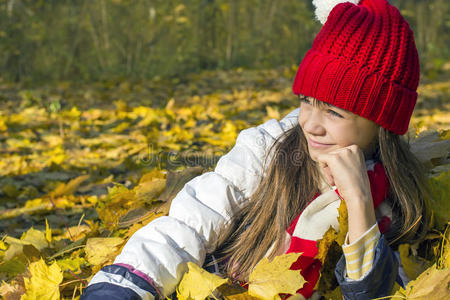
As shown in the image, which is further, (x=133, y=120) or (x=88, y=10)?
(x=88, y=10)

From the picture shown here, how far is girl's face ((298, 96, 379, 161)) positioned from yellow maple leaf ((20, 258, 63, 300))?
2.46 ft

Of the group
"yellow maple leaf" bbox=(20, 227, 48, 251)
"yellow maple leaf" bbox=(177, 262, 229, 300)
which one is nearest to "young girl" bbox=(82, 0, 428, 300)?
Result: "yellow maple leaf" bbox=(177, 262, 229, 300)

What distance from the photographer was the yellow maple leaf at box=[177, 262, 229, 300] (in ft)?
3.70

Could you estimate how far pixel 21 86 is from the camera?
543cm

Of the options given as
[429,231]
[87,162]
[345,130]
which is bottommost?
[87,162]

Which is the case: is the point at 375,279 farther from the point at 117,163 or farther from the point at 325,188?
the point at 117,163

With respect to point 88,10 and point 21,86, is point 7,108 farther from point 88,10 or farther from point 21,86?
point 88,10

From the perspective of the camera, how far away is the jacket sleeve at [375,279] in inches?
48.1

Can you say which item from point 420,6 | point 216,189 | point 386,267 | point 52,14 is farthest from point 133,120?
point 420,6

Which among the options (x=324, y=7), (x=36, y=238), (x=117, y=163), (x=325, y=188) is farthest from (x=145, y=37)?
(x=325, y=188)

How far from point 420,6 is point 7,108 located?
20.8ft

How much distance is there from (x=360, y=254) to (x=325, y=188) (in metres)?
0.29

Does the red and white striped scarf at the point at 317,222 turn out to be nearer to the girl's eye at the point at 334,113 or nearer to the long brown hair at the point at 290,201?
the long brown hair at the point at 290,201

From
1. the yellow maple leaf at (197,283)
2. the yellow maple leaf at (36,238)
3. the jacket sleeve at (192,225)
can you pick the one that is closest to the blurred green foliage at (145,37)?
the yellow maple leaf at (36,238)
